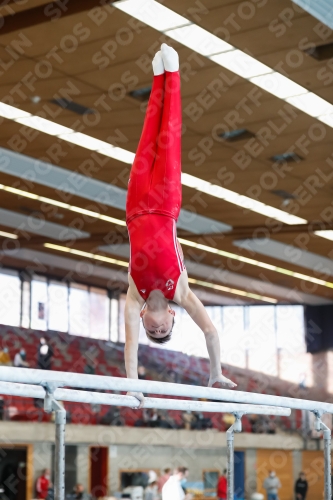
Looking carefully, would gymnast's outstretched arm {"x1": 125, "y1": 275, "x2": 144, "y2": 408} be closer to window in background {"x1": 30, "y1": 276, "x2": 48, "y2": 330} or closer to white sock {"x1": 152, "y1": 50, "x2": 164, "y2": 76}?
white sock {"x1": 152, "y1": 50, "x2": 164, "y2": 76}

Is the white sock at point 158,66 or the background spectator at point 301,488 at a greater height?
the white sock at point 158,66

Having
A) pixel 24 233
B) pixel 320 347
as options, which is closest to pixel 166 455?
pixel 24 233

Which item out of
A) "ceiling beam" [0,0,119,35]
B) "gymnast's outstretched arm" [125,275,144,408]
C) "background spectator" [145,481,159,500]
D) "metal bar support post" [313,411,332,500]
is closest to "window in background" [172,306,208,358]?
"background spectator" [145,481,159,500]

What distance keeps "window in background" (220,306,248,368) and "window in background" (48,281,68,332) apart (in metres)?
6.08

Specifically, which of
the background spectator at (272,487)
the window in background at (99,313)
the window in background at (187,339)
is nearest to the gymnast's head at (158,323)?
the background spectator at (272,487)

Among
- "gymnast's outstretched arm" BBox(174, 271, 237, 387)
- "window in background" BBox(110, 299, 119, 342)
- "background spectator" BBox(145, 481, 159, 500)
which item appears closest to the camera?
"gymnast's outstretched arm" BBox(174, 271, 237, 387)

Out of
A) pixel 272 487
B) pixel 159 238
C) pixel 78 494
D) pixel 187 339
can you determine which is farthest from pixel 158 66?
pixel 187 339

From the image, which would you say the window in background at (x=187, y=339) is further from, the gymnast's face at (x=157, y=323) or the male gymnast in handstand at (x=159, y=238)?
the gymnast's face at (x=157, y=323)

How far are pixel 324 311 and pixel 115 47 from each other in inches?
775

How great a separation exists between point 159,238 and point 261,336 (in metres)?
23.9

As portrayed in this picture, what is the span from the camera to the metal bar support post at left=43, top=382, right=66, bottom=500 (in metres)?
2.97

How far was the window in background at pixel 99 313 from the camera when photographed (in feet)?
81.1

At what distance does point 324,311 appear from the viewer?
26812 mm

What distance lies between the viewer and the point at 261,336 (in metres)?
28.0
